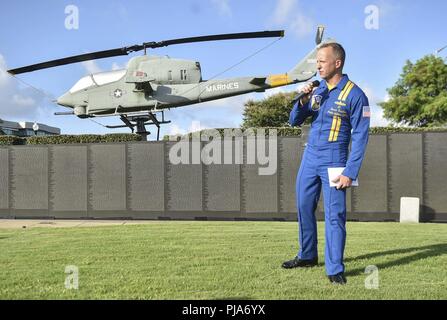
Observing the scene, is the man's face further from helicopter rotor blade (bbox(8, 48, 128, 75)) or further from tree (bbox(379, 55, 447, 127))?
tree (bbox(379, 55, 447, 127))

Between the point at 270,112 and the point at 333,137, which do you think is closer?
the point at 333,137

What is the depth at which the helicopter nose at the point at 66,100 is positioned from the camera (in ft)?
50.1

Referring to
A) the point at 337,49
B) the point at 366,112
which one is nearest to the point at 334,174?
the point at 366,112

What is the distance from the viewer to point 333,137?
4.07m

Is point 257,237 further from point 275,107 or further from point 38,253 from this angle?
point 275,107

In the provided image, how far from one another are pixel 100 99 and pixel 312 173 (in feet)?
38.5

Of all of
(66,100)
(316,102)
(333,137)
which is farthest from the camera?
(66,100)

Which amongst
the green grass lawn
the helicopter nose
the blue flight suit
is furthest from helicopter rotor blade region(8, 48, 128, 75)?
the blue flight suit

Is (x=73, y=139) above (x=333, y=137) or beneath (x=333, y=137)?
above

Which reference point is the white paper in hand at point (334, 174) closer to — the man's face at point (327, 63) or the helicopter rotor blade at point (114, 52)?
the man's face at point (327, 63)

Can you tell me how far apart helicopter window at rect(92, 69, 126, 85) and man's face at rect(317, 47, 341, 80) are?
11458 mm

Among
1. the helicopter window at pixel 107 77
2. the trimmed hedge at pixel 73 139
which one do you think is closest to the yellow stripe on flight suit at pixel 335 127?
the trimmed hedge at pixel 73 139

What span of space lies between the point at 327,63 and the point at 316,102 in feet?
1.21

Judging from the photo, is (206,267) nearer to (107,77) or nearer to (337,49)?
(337,49)
